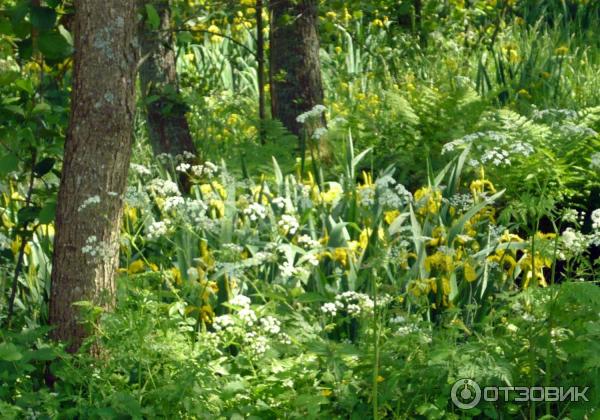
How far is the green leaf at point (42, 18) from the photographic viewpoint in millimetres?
3750

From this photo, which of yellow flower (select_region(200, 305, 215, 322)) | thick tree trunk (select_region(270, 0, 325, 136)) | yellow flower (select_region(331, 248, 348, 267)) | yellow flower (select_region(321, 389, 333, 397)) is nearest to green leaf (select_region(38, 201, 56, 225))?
yellow flower (select_region(200, 305, 215, 322))

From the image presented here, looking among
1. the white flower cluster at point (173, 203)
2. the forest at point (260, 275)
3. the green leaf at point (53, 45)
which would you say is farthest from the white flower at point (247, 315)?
the green leaf at point (53, 45)

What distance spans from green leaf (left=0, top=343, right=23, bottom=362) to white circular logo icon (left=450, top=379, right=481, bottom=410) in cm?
140

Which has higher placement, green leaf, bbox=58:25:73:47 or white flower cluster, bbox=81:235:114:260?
green leaf, bbox=58:25:73:47

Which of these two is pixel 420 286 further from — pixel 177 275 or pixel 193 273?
pixel 177 275

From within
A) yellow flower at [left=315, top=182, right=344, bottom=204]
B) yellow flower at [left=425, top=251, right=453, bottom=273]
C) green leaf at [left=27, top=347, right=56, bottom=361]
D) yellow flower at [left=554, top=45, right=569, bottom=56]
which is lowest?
green leaf at [left=27, top=347, right=56, bottom=361]

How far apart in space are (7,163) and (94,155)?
1.15ft

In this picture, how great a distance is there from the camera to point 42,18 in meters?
3.76

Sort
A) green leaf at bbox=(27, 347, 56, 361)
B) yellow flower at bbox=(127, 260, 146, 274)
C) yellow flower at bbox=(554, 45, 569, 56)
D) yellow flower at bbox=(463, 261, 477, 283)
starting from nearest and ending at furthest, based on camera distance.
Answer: green leaf at bbox=(27, 347, 56, 361) < yellow flower at bbox=(463, 261, 477, 283) < yellow flower at bbox=(127, 260, 146, 274) < yellow flower at bbox=(554, 45, 569, 56)

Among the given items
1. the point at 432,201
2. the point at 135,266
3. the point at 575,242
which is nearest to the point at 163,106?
the point at 135,266

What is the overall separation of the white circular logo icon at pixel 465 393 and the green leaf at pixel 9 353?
55.1 inches

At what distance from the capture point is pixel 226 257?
150 inches

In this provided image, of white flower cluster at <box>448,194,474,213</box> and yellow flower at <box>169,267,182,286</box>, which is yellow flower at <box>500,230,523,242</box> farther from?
yellow flower at <box>169,267,182,286</box>

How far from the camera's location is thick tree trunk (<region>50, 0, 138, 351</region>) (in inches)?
148
